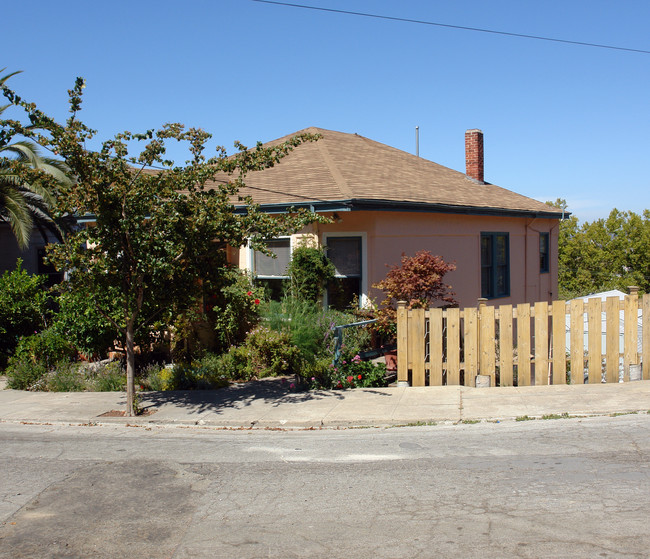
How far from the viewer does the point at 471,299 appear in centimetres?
1573

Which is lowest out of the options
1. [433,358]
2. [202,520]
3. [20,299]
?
[202,520]

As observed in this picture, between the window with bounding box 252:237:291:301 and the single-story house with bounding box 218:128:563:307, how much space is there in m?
0.02

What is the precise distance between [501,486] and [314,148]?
12236 mm

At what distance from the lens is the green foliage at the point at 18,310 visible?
13.2m

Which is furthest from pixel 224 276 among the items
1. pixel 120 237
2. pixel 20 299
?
pixel 20 299

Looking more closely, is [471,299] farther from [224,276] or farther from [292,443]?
[292,443]

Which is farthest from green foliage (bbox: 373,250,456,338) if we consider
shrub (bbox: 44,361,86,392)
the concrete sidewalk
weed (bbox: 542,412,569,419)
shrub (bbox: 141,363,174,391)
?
shrub (bbox: 44,361,86,392)

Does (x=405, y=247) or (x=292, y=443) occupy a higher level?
(x=405, y=247)

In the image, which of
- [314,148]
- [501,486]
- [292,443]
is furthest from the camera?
[314,148]

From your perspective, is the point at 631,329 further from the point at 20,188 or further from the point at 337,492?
the point at 20,188

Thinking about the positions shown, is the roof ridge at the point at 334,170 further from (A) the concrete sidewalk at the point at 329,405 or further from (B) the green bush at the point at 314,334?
(A) the concrete sidewalk at the point at 329,405

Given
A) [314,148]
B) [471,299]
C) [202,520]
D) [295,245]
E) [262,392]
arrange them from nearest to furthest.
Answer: [202,520], [262,392], [295,245], [471,299], [314,148]

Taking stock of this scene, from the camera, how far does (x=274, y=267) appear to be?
13.7m

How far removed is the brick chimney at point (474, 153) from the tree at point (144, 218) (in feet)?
36.7
